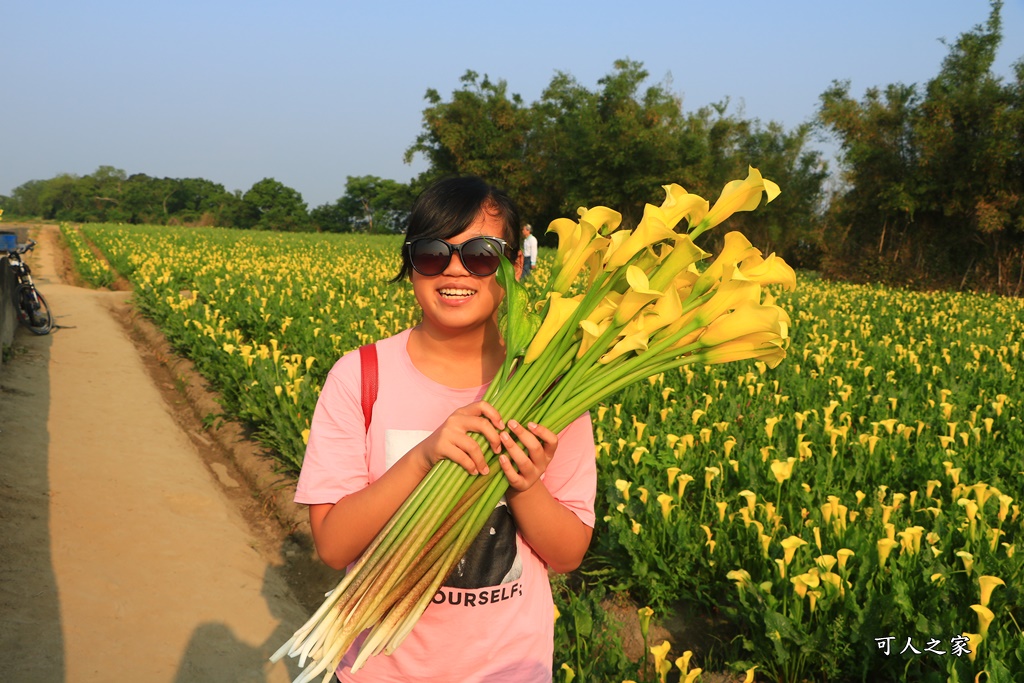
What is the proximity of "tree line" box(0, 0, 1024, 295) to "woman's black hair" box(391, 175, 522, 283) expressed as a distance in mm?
20290

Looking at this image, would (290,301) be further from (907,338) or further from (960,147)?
(960,147)

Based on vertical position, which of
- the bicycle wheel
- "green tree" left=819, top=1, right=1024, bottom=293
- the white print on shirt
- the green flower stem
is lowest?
the bicycle wheel

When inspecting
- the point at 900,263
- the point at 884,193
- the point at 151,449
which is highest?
the point at 884,193

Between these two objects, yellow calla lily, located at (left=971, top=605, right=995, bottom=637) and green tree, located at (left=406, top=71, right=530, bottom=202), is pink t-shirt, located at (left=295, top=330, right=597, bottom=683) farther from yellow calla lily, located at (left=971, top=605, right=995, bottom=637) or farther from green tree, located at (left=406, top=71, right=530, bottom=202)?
green tree, located at (left=406, top=71, right=530, bottom=202)

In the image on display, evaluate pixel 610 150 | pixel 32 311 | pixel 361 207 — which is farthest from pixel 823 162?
pixel 361 207

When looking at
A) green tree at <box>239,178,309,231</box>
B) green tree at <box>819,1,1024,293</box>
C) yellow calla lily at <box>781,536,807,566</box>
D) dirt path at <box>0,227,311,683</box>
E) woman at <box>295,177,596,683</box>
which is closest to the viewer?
woman at <box>295,177,596,683</box>

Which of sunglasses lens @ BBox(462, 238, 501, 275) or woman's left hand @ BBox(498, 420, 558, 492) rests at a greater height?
sunglasses lens @ BBox(462, 238, 501, 275)

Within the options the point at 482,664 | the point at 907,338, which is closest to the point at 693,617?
the point at 482,664

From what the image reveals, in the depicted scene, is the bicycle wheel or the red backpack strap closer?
the red backpack strap

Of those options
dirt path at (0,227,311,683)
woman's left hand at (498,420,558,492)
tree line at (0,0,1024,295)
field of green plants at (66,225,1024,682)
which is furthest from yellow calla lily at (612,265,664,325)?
tree line at (0,0,1024,295)

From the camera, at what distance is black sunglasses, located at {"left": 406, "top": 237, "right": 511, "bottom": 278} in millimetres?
1629

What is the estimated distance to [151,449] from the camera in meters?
6.70

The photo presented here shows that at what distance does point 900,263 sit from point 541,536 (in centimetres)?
2849

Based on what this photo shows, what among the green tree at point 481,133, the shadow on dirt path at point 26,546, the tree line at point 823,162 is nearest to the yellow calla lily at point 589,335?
the shadow on dirt path at point 26,546
